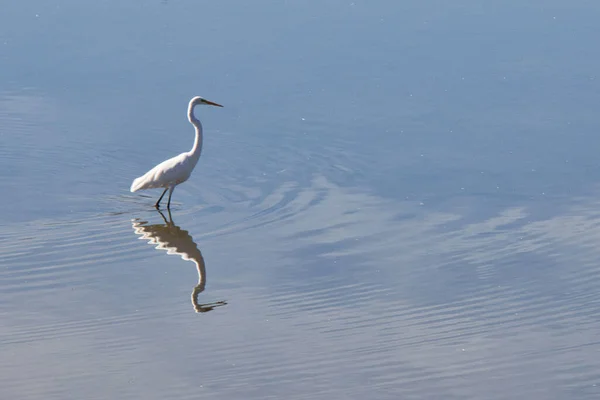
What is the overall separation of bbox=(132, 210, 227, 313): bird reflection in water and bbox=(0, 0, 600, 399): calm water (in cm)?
3

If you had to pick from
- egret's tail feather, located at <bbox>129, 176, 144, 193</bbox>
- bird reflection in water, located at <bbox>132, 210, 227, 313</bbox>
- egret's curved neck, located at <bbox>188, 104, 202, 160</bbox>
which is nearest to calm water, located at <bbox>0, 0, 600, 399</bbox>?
bird reflection in water, located at <bbox>132, 210, 227, 313</bbox>

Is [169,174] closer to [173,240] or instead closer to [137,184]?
[137,184]

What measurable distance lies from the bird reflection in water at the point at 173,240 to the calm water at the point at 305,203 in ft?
0.11

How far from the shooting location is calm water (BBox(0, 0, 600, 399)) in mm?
8594

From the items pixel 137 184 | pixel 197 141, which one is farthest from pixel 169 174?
pixel 197 141

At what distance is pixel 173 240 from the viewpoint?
11.9 metres

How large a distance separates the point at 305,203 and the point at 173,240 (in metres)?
1.73

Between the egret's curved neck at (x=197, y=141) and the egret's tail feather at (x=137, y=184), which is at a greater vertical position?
the egret's curved neck at (x=197, y=141)

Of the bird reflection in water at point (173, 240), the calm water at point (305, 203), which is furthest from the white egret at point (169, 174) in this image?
the bird reflection in water at point (173, 240)

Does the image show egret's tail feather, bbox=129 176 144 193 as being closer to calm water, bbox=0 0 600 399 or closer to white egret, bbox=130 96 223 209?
white egret, bbox=130 96 223 209

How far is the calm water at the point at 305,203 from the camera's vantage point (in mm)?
8594

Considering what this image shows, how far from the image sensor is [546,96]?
16.7m

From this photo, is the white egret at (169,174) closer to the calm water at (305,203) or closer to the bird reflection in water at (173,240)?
the calm water at (305,203)

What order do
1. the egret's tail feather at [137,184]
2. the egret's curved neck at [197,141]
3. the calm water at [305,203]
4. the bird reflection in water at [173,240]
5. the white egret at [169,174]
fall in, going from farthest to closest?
the egret's curved neck at [197,141] → the egret's tail feather at [137,184] → the white egret at [169,174] → the bird reflection in water at [173,240] → the calm water at [305,203]
